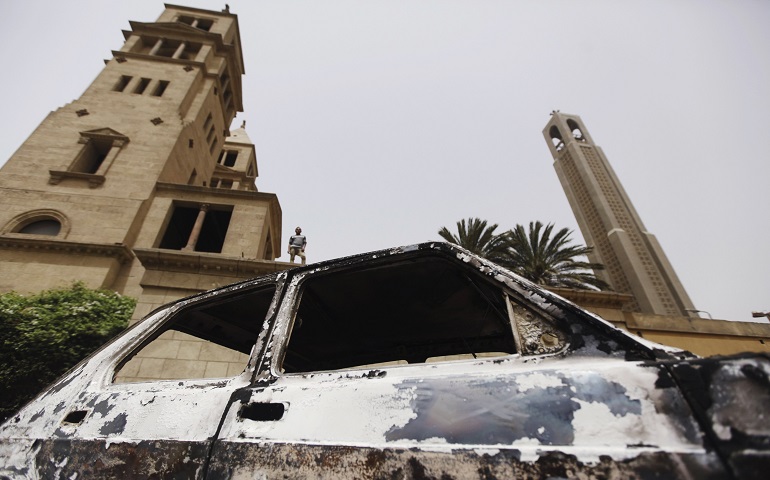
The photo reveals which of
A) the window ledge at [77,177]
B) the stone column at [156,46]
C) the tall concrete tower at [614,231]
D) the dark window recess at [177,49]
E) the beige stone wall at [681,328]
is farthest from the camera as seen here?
the tall concrete tower at [614,231]

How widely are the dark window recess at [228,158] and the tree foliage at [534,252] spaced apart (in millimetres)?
25055

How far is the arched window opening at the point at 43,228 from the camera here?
42.5 ft

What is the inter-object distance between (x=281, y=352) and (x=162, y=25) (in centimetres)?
3203

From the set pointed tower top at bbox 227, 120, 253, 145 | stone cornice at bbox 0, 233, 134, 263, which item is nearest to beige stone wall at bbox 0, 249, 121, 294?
stone cornice at bbox 0, 233, 134, 263

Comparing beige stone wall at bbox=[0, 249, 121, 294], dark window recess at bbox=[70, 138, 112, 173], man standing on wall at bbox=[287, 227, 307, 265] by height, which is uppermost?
dark window recess at bbox=[70, 138, 112, 173]

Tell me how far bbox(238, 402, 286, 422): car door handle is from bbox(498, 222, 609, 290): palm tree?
15.3 m

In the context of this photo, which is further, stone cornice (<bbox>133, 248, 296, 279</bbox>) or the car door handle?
stone cornice (<bbox>133, 248, 296, 279</bbox>)

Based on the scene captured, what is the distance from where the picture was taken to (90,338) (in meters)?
→ 8.96

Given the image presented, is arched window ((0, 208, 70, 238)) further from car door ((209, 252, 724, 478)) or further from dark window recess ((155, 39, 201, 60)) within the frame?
car door ((209, 252, 724, 478))

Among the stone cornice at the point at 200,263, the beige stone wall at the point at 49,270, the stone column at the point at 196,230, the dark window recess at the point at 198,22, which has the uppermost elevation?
the dark window recess at the point at 198,22

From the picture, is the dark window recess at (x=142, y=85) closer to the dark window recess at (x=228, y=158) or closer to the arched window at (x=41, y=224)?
the arched window at (x=41, y=224)

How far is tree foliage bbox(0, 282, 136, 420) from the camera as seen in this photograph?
780 centimetres

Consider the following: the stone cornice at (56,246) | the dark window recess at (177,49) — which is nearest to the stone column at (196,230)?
the stone cornice at (56,246)

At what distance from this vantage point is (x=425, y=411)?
1.08 metres
